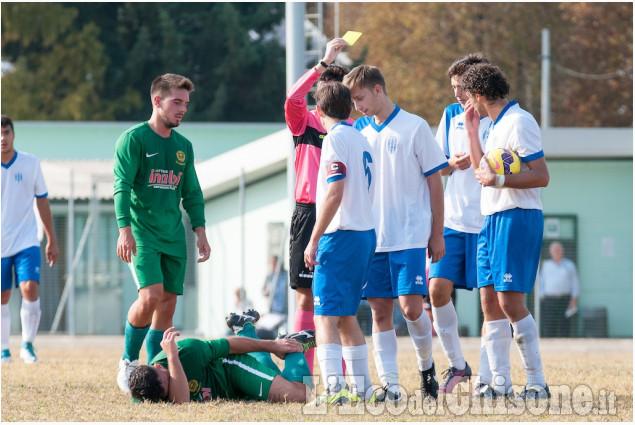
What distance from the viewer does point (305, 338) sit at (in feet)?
26.4

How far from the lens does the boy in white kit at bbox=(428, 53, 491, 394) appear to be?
8.22 meters

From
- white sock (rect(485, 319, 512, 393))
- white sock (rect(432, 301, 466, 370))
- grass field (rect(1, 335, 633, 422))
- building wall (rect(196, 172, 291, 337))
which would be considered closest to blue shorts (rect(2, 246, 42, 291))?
grass field (rect(1, 335, 633, 422))

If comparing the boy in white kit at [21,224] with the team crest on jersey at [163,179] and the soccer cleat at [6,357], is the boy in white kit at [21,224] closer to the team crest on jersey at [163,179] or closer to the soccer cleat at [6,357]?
the soccer cleat at [6,357]

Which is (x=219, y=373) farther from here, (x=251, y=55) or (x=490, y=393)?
(x=251, y=55)

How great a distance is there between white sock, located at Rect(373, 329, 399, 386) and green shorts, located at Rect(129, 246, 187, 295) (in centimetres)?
176

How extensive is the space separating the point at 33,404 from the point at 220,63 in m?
33.2

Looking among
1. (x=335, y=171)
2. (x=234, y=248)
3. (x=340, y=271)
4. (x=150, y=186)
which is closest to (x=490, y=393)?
(x=340, y=271)

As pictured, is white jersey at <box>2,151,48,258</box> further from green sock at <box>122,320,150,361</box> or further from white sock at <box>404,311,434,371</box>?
white sock at <box>404,311,434,371</box>

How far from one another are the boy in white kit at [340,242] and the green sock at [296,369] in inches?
24.7

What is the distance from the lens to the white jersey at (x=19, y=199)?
37.3 feet

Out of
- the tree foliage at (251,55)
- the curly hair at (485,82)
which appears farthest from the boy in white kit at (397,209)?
the tree foliage at (251,55)

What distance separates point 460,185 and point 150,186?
236 centimetres

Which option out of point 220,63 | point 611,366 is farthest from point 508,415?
point 220,63

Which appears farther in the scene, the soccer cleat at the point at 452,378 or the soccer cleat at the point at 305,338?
the soccer cleat at the point at 452,378
